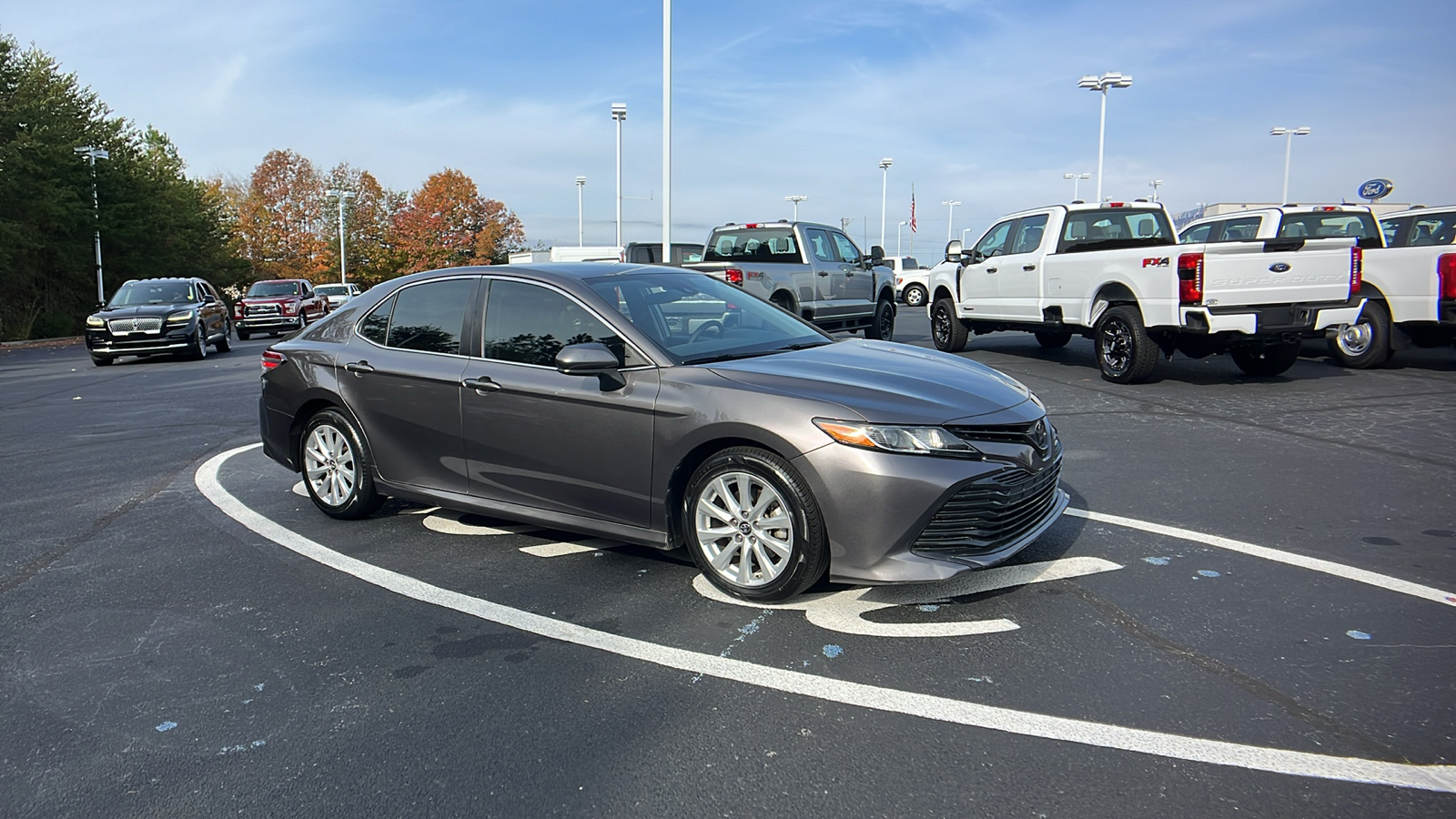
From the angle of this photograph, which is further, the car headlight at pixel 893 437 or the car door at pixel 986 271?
the car door at pixel 986 271

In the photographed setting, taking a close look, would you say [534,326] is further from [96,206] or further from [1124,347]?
[96,206]

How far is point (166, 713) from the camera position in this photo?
3.52 meters

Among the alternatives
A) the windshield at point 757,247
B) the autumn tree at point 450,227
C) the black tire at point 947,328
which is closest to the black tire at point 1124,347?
the black tire at point 947,328

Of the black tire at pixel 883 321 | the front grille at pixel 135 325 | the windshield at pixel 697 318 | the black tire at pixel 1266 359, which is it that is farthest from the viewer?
the front grille at pixel 135 325

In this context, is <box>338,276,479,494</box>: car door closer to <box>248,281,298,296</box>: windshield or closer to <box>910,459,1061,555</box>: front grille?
<box>910,459,1061,555</box>: front grille

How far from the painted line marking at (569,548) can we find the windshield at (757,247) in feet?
36.0

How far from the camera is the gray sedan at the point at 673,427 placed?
4.21 m

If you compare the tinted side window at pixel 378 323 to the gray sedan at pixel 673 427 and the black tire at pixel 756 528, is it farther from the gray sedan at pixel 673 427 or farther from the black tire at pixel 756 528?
the black tire at pixel 756 528

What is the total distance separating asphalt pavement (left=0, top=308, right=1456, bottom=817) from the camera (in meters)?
2.95

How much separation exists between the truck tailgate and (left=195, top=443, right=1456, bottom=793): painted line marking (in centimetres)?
865

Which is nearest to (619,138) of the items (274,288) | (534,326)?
(274,288)

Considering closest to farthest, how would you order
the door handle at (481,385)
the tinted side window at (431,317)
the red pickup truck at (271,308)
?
the door handle at (481,385), the tinted side window at (431,317), the red pickup truck at (271,308)

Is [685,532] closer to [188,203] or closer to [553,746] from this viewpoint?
[553,746]

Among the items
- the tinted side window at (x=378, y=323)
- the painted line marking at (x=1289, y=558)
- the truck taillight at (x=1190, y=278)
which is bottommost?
the painted line marking at (x=1289, y=558)
